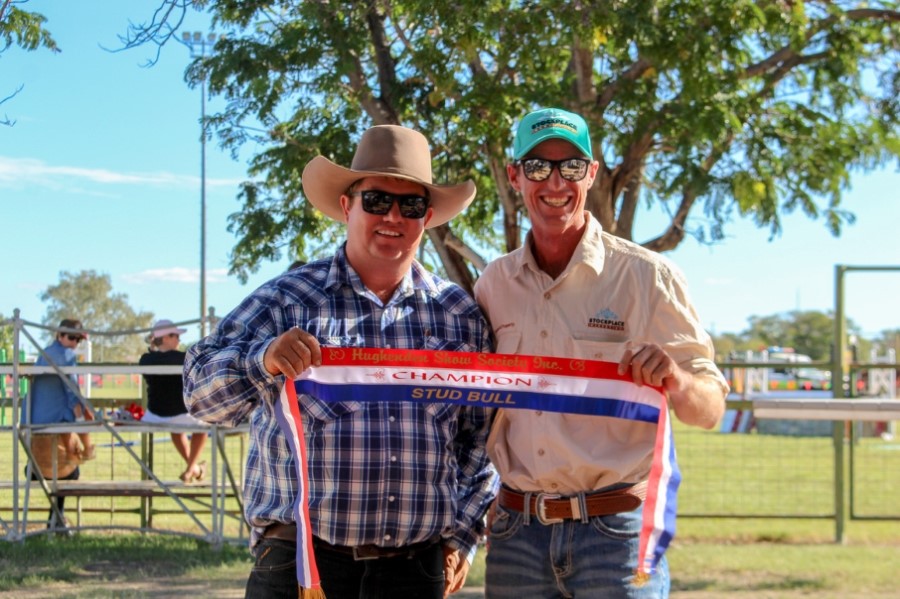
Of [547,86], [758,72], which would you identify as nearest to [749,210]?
[758,72]

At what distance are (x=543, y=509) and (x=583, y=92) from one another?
233 inches

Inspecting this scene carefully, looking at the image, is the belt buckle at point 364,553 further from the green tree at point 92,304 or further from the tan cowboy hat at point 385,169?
the green tree at point 92,304

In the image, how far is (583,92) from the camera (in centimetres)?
843

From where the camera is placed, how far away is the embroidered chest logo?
10.3 feet

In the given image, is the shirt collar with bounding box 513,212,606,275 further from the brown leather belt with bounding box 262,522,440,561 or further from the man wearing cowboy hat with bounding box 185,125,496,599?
the brown leather belt with bounding box 262,522,440,561

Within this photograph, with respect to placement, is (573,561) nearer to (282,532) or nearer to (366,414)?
(366,414)

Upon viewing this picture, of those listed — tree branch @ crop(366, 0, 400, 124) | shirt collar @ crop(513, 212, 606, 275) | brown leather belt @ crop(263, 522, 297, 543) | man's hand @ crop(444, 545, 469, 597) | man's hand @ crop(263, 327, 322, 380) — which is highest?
tree branch @ crop(366, 0, 400, 124)

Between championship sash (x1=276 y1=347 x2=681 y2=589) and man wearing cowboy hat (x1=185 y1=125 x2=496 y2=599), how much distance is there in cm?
7

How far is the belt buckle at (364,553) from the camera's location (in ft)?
10.00

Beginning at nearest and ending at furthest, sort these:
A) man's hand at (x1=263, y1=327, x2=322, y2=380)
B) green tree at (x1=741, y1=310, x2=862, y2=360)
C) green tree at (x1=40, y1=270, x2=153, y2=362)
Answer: man's hand at (x1=263, y1=327, x2=322, y2=380), green tree at (x1=40, y1=270, x2=153, y2=362), green tree at (x1=741, y1=310, x2=862, y2=360)

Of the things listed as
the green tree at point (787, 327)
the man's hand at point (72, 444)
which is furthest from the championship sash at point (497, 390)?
the green tree at point (787, 327)

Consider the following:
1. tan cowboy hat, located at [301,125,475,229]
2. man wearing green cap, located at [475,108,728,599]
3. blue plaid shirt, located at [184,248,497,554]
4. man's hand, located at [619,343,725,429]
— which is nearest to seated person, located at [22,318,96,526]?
tan cowboy hat, located at [301,125,475,229]

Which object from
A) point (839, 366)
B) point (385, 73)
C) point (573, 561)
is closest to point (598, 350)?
point (573, 561)

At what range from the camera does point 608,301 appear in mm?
3150
